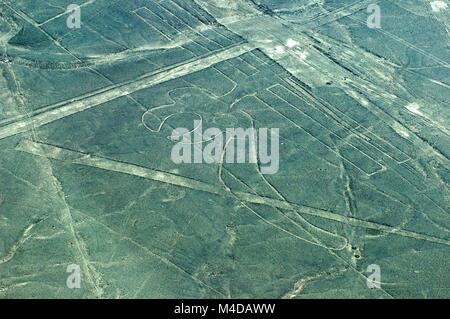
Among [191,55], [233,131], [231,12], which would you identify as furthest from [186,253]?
[231,12]

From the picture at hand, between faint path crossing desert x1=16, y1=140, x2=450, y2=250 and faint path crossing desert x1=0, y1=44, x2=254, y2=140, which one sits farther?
faint path crossing desert x1=0, y1=44, x2=254, y2=140

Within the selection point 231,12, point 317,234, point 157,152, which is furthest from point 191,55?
A: point 317,234

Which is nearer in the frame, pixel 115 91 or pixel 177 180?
pixel 177 180

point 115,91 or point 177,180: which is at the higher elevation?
point 115,91

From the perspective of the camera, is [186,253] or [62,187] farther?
[62,187]

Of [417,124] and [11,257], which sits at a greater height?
[417,124]

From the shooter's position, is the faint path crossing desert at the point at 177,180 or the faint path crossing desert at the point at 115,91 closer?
the faint path crossing desert at the point at 177,180

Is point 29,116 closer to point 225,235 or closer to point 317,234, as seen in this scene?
point 225,235

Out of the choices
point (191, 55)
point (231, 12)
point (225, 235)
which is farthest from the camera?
point (231, 12)
